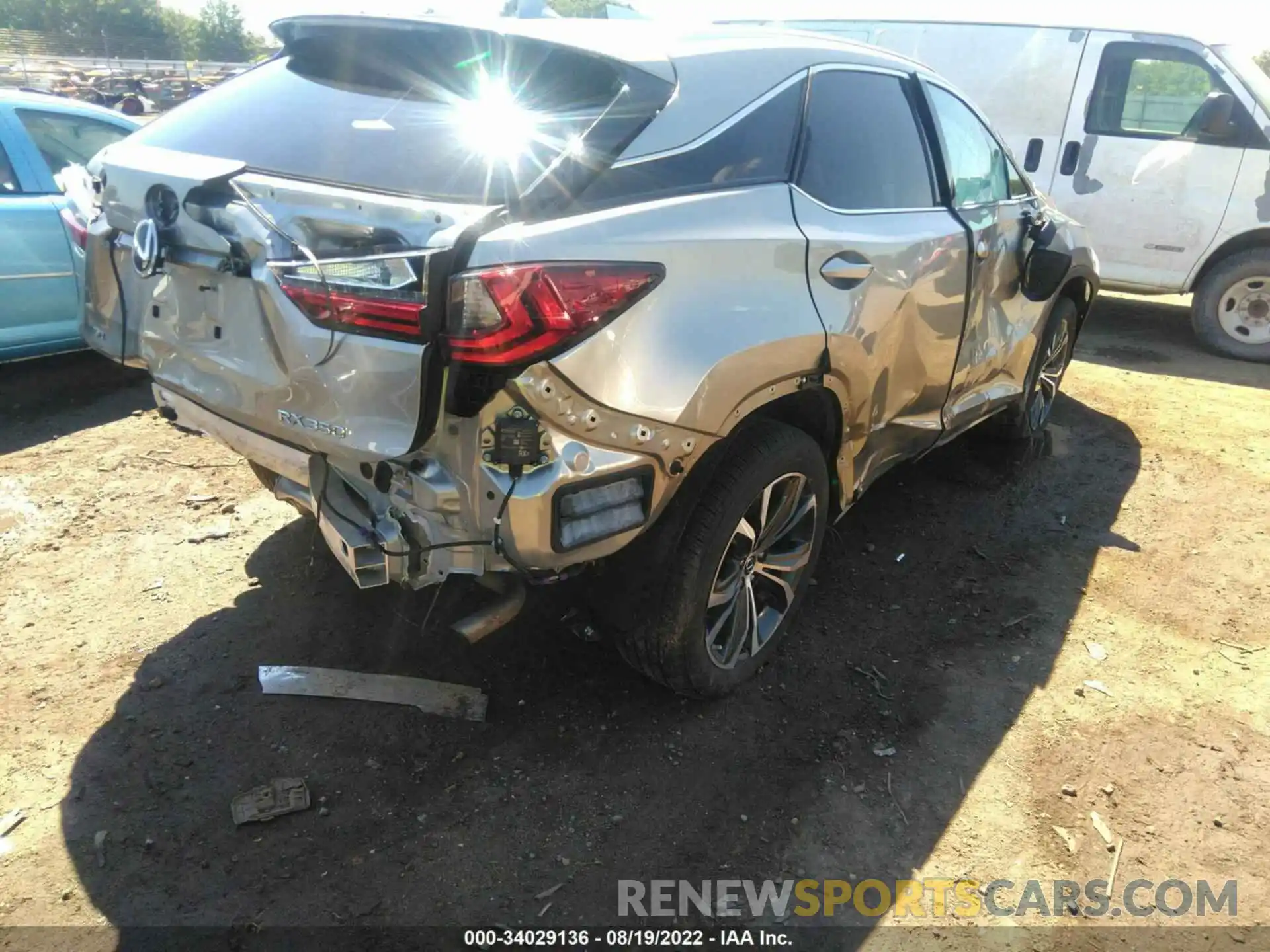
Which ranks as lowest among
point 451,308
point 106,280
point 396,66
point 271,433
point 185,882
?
point 185,882

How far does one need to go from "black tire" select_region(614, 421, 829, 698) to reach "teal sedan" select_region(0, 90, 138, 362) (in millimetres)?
3804

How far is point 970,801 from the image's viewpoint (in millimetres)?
2598

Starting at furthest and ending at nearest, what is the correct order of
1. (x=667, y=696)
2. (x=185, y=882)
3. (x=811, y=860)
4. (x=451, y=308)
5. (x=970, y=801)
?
1. (x=667, y=696)
2. (x=970, y=801)
3. (x=811, y=860)
4. (x=185, y=882)
5. (x=451, y=308)

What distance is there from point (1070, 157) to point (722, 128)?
6211 mm

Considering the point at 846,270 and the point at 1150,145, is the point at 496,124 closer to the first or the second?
the point at 846,270

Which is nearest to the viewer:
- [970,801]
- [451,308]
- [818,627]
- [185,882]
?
[451,308]

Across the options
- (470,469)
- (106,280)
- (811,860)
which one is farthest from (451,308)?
(811,860)

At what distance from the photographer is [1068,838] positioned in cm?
250

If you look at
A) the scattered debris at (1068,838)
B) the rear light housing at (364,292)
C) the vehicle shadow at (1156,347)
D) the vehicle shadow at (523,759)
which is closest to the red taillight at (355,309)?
the rear light housing at (364,292)

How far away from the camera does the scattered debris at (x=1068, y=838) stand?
8.09 ft

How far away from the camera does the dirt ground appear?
228 cm

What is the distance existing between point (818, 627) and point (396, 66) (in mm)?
2316

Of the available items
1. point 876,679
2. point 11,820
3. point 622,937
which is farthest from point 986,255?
point 11,820

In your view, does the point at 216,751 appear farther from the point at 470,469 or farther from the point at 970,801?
the point at 970,801
